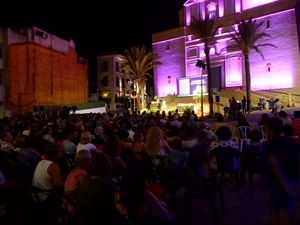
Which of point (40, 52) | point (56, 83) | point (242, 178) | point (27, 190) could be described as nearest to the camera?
point (27, 190)

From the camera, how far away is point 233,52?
132 ft

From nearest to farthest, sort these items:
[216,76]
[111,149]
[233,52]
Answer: [111,149]
[233,52]
[216,76]

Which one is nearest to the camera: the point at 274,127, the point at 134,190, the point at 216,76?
the point at 134,190

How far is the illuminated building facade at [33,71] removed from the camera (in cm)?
3173

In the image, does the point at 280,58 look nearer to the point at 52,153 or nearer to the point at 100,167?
the point at 52,153

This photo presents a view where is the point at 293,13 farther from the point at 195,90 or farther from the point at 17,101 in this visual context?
the point at 17,101

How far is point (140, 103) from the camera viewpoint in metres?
41.5

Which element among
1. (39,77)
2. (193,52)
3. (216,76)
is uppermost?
(193,52)

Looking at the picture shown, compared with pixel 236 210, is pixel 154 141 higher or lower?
higher

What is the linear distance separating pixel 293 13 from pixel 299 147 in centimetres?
3774

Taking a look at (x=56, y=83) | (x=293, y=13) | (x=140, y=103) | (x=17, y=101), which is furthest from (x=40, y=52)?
(x=293, y=13)

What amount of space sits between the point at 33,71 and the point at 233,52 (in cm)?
2430

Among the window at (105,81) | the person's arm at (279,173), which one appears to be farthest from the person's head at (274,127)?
the window at (105,81)

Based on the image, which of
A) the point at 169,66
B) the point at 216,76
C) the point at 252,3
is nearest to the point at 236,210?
the point at 216,76
